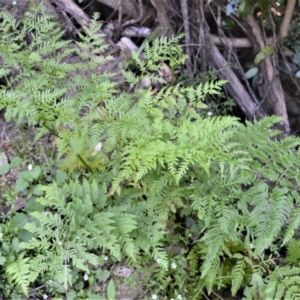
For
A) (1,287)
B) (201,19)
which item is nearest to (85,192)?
(1,287)

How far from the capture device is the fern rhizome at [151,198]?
191 centimetres

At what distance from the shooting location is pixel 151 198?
82.9 inches

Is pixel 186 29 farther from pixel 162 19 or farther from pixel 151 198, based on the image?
pixel 151 198

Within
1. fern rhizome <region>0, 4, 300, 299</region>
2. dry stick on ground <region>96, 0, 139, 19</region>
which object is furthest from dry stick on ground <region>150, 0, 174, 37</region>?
fern rhizome <region>0, 4, 300, 299</region>

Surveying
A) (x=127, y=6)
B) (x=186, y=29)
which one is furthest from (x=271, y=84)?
(x=127, y=6)

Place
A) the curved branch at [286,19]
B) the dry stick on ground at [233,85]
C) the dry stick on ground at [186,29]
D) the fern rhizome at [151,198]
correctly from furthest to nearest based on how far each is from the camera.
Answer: the dry stick on ground at [233,85]
the dry stick on ground at [186,29]
the curved branch at [286,19]
the fern rhizome at [151,198]

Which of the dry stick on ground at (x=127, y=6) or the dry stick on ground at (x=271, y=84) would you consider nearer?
the dry stick on ground at (x=271, y=84)

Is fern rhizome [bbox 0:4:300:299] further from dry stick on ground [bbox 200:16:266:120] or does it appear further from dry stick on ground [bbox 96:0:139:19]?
dry stick on ground [bbox 96:0:139:19]

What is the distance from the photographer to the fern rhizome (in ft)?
6.27

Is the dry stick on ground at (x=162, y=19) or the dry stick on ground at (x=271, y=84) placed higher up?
the dry stick on ground at (x=162, y=19)

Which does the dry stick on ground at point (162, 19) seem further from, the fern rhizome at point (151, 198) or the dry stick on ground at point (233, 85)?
the fern rhizome at point (151, 198)

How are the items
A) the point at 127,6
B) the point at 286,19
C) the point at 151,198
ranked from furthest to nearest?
the point at 127,6, the point at 286,19, the point at 151,198

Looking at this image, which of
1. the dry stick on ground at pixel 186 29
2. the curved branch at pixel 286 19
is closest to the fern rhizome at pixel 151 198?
the dry stick on ground at pixel 186 29

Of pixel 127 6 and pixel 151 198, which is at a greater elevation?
pixel 127 6
